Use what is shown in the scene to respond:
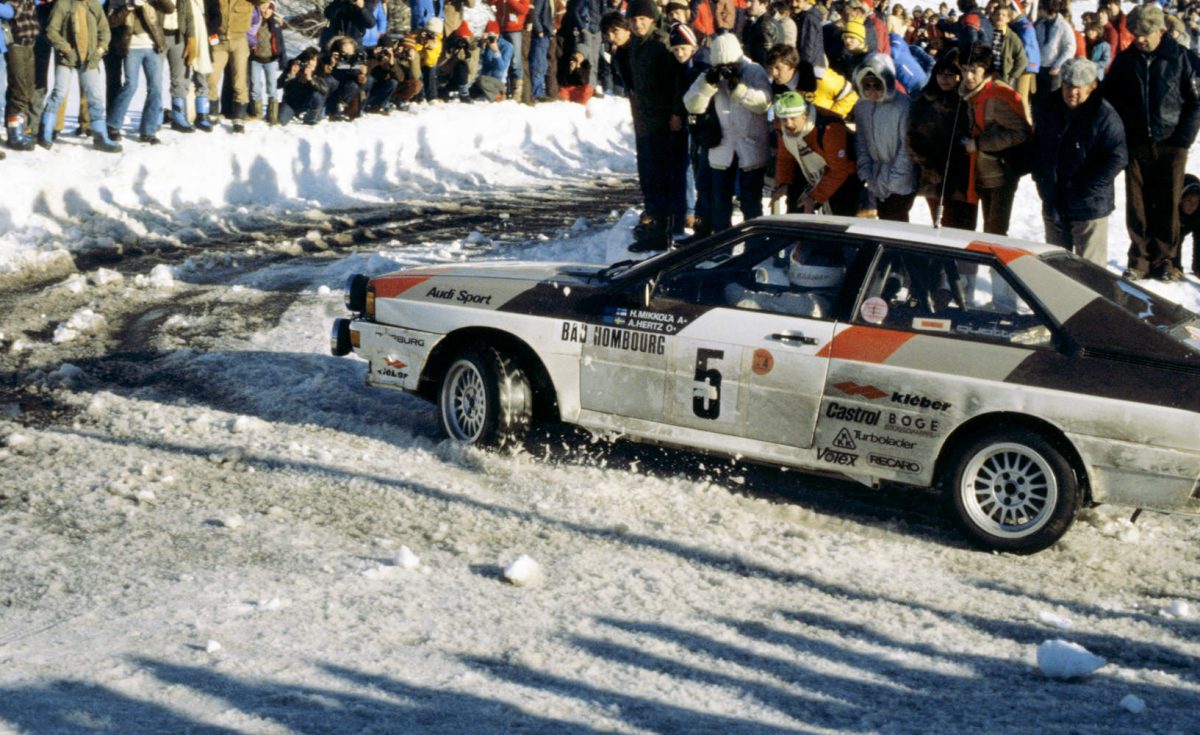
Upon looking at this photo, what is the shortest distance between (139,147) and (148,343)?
21.4 ft

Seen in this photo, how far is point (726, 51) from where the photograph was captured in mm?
10836

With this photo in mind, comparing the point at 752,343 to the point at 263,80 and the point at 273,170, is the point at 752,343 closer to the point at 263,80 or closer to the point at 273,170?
the point at 273,170

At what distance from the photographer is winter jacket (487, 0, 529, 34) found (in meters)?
22.6

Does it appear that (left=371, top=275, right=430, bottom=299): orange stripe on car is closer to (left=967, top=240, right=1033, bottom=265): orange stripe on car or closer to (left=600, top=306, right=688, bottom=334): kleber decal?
(left=600, top=306, right=688, bottom=334): kleber decal

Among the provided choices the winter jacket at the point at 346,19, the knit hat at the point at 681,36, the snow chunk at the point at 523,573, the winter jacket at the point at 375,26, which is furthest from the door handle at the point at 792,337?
the winter jacket at the point at 375,26

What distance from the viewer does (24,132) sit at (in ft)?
50.4

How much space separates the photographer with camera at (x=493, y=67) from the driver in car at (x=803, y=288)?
1579cm

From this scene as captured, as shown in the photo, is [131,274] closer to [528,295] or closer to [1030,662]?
[528,295]

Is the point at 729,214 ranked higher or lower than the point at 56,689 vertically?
higher

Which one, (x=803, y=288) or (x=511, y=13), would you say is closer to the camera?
(x=803, y=288)

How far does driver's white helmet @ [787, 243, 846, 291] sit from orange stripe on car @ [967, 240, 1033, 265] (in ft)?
2.10

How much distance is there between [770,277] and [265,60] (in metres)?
12.5

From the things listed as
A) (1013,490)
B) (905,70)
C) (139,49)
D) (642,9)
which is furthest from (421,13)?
(1013,490)

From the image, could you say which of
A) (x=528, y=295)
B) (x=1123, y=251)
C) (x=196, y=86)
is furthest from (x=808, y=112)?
(x=196, y=86)
